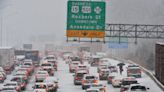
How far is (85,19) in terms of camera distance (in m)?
49.3

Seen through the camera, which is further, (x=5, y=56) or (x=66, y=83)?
(x=5, y=56)

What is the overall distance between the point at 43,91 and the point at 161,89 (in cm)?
1179

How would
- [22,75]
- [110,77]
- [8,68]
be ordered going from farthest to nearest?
[8,68], [22,75], [110,77]

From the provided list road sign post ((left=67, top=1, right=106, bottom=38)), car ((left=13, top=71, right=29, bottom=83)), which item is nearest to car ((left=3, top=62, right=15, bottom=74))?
car ((left=13, top=71, right=29, bottom=83))

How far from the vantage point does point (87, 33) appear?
4941 centimetres

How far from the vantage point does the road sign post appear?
4903 centimetres

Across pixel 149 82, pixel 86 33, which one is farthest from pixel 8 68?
pixel 86 33

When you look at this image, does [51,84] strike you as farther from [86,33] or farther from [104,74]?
[104,74]

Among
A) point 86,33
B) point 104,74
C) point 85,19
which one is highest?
point 85,19

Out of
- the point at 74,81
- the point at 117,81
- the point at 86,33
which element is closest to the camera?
the point at 86,33

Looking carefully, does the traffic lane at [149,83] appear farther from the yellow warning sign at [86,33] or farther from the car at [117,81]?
the yellow warning sign at [86,33]

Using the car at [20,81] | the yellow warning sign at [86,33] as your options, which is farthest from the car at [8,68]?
the yellow warning sign at [86,33]

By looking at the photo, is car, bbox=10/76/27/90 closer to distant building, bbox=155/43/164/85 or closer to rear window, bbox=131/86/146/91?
distant building, bbox=155/43/164/85

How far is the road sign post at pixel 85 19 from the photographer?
4903cm
